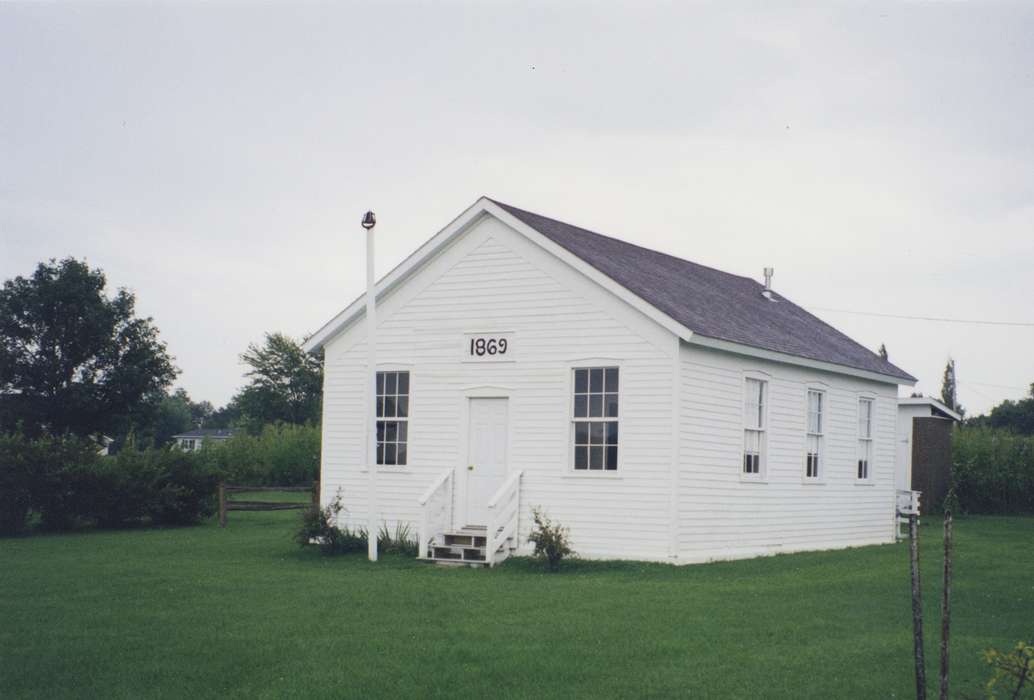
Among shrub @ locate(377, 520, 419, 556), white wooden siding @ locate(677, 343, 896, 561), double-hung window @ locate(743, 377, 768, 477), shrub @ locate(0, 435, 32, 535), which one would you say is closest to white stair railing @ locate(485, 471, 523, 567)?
shrub @ locate(377, 520, 419, 556)

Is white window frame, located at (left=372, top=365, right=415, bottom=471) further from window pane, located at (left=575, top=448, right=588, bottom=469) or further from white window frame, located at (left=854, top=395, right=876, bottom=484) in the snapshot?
white window frame, located at (left=854, top=395, right=876, bottom=484)

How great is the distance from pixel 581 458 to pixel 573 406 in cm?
90

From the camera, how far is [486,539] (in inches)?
747

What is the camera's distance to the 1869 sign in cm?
2022

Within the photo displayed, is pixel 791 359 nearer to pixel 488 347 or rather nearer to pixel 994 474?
pixel 488 347

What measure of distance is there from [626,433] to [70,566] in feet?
30.1

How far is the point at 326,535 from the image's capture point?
2027 centimetres

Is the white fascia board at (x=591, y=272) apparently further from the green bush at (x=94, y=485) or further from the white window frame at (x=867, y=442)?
the green bush at (x=94, y=485)

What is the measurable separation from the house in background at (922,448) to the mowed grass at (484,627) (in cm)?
1314

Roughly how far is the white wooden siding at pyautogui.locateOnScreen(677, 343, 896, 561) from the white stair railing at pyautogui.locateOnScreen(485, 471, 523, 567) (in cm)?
295

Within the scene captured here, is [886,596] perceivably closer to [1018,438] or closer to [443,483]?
[443,483]

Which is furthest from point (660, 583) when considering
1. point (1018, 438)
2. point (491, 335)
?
point (1018, 438)

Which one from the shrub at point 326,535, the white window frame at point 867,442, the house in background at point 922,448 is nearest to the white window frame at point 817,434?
the white window frame at point 867,442

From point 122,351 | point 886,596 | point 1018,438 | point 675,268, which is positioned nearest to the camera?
point 886,596
